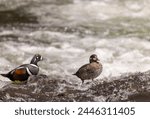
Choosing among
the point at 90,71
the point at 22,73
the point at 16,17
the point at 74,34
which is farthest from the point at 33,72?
the point at 16,17

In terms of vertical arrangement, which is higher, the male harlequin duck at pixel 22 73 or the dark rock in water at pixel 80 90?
the male harlequin duck at pixel 22 73

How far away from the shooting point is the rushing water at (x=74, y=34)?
10.5m

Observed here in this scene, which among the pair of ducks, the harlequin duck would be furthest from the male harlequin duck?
the harlequin duck

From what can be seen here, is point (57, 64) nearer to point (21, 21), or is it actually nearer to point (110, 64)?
point (110, 64)

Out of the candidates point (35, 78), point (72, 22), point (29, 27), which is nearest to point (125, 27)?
point (72, 22)

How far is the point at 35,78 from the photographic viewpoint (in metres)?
7.70

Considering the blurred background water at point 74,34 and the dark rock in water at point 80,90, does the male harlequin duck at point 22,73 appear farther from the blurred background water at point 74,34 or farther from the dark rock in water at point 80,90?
the blurred background water at point 74,34

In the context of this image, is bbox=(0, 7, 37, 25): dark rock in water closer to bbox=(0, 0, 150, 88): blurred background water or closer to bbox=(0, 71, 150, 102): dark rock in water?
bbox=(0, 0, 150, 88): blurred background water

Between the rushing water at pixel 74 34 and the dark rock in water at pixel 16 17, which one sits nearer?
the rushing water at pixel 74 34

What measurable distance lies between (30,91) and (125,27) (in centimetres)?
587

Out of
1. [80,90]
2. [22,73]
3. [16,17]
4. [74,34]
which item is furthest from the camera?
[16,17]

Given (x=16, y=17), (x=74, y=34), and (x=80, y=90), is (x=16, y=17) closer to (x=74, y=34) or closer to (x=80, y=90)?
(x=74, y=34)

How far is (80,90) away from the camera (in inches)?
293

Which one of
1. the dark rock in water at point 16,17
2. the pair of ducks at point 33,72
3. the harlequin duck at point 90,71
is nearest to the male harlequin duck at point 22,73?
the pair of ducks at point 33,72
